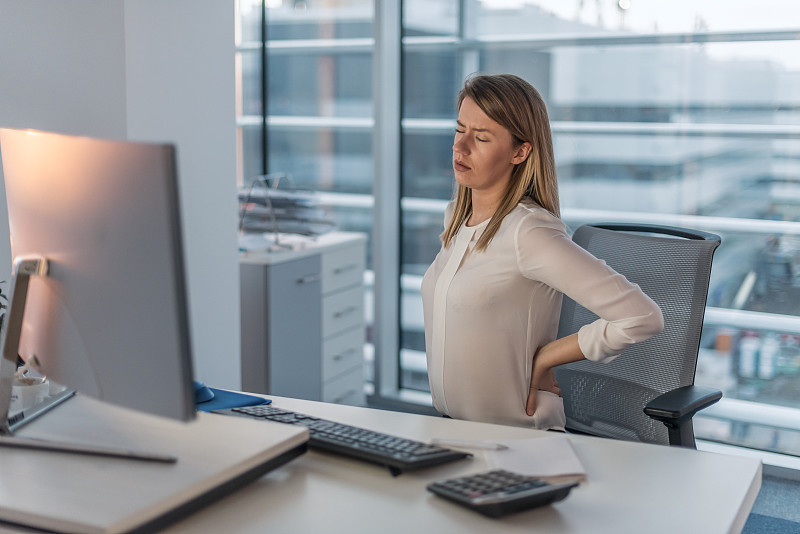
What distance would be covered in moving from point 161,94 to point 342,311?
154 centimetres

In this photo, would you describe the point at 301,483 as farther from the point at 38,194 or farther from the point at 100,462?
the point at 38,194

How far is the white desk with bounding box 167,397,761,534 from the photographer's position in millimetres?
1138

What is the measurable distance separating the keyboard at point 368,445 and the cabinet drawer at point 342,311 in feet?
8.11

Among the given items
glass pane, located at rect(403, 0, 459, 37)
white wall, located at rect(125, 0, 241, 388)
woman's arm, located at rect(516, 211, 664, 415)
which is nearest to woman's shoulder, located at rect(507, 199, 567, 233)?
woman's arm, located at rect(516, 211, 664, 415)

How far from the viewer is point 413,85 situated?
426 cm

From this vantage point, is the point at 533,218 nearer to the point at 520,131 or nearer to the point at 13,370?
the point at 520,131

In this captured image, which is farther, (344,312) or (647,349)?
(344,312)

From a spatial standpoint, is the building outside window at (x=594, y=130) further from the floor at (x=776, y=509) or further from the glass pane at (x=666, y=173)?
the floor at (x=776, y=509)

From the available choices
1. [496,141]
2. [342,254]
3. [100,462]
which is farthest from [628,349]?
[342,254]

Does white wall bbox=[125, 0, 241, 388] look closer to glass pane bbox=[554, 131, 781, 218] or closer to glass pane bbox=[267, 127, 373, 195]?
glass pane bbox=[267, 127, 373, 195]

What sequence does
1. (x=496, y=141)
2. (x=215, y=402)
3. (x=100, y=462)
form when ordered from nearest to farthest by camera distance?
(x=100, y=462)
(x=215, y=402)
(x=496, y=141)

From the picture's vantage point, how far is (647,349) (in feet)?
6.77

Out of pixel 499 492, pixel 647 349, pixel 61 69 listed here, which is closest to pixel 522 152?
pixel 647 349

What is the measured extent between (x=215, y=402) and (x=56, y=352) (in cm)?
43
